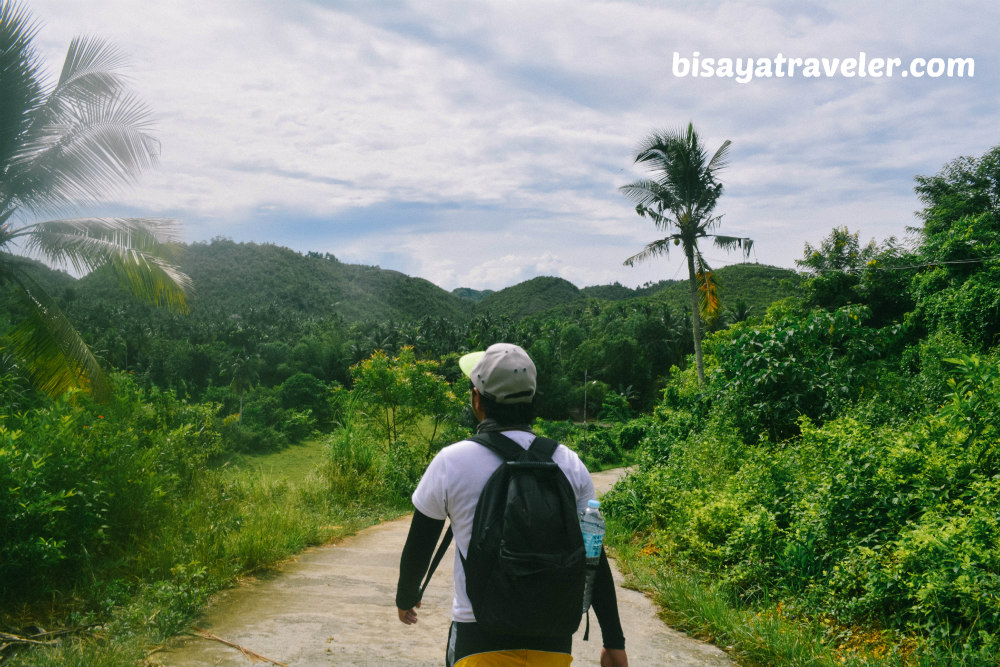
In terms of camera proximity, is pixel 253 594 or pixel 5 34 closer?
pixel 253 594

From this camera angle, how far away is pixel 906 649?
3.66m

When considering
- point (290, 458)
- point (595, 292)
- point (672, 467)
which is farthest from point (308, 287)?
point (672, 467)

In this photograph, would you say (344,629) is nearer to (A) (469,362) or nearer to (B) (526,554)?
(A) (469,362)

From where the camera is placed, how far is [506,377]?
1.78m

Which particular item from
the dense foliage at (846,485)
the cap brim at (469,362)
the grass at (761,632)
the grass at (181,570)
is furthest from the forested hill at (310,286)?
the cap brim at (469,362)

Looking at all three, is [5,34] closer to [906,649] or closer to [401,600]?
[401,600]

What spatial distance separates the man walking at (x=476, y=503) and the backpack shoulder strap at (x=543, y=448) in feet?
0.04

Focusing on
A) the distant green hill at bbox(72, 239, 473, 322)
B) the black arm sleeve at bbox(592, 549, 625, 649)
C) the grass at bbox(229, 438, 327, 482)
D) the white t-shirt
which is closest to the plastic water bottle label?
the black arm sleeve at bbox(592, 549, 625, 649)

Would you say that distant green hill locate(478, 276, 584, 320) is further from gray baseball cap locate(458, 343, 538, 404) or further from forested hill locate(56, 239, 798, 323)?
gray baseball cap locate(458, 343, 538, 404)

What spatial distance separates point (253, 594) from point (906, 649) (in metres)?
4.45

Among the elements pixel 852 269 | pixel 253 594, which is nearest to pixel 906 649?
pixel 253 594

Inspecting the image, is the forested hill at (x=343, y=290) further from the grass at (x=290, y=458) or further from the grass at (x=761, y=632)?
the grass at (x=761, y=632)

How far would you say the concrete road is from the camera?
360 cm

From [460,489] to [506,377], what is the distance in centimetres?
34
